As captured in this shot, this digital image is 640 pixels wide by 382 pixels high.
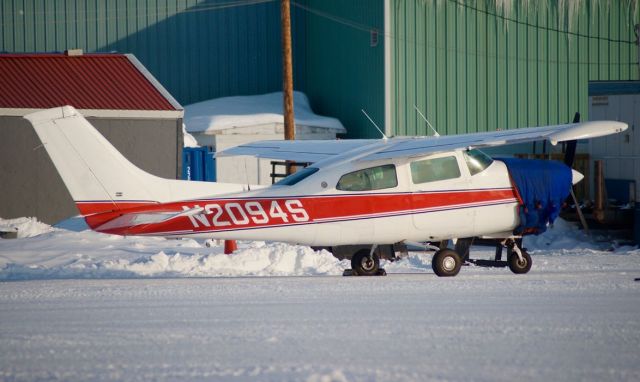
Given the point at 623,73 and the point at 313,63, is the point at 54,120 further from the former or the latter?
the point at 313,63

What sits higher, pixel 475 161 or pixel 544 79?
pixel 544 79

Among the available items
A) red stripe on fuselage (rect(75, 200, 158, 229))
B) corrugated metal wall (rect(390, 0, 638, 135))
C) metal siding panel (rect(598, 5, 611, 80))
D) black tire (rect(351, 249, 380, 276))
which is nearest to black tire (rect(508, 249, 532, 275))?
black tire (rect(351, 249, 380, 276))

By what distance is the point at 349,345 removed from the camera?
24.0 feet

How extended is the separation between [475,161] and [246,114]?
18100 millimetres

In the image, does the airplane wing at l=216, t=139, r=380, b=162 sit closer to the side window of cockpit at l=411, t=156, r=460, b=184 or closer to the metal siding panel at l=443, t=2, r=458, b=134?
the side window of cockpit at l=411, t=156, r=460, b=184

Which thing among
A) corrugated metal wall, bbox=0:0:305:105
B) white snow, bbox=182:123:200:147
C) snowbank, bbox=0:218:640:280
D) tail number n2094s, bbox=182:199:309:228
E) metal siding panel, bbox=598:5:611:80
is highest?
corrugated metal wall, bbox=0:0:305:105

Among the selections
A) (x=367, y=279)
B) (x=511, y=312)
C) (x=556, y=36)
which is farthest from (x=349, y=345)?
(x=556, y=36)

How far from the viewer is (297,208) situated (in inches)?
476

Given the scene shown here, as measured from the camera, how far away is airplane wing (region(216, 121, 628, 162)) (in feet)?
36.7

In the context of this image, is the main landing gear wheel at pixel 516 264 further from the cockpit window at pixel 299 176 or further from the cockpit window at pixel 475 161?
the cockpit window at pixel 299 176

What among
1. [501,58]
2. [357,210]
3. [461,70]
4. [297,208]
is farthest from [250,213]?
[501,58]

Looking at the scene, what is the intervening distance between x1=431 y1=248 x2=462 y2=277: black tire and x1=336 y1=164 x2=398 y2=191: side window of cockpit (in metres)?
1.24

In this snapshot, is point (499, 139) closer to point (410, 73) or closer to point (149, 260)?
point (149, 260)

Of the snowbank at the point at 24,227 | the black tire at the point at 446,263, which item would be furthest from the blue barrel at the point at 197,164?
the black tire at the point at 446,263
